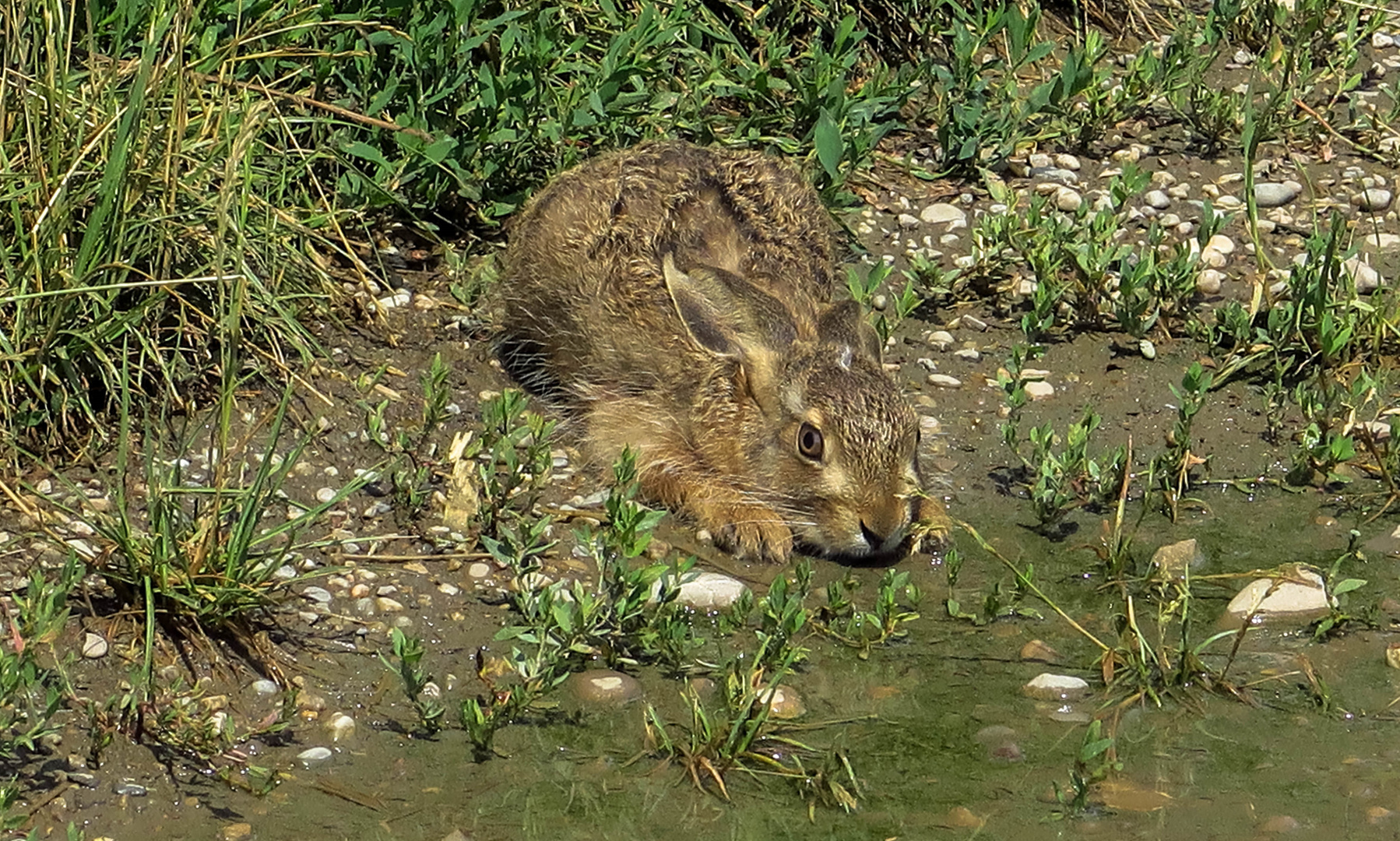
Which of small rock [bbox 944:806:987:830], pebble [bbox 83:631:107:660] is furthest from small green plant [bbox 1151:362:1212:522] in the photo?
pebble [bbox 83:631:107:660]

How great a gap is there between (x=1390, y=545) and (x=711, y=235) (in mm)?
2644

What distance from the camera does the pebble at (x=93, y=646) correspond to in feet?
16.8

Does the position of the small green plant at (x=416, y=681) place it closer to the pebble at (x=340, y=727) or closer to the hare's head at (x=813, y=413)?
the pebble at (x=340, y=727)

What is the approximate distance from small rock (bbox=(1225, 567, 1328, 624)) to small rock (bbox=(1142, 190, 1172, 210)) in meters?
2.63

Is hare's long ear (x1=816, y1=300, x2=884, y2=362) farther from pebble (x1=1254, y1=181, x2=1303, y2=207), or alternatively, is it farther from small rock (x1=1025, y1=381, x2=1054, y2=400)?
pebble (x1=1254, y1=181, x2=1303, y2=207)

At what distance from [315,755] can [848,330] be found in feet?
8.22

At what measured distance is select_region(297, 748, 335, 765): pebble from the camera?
196 inches

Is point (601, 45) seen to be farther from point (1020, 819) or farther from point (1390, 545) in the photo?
point (1020, 819)

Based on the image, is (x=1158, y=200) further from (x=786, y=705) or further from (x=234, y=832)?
(x=234, y=832)

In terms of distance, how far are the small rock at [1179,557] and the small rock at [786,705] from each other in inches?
57.6

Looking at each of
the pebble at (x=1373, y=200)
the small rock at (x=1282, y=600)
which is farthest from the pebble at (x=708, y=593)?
the pebble at (x=1373, y=200)

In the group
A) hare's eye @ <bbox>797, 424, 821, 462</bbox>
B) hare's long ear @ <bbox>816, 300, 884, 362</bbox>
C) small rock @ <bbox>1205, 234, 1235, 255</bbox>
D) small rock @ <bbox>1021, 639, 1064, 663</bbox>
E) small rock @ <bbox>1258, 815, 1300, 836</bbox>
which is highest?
hare's long ear @ <bbox>816, 300, 884, 362</bbox>

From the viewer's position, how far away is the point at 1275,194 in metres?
8.30

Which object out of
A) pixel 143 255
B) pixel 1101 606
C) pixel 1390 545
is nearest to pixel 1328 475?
pixel 1390 545
